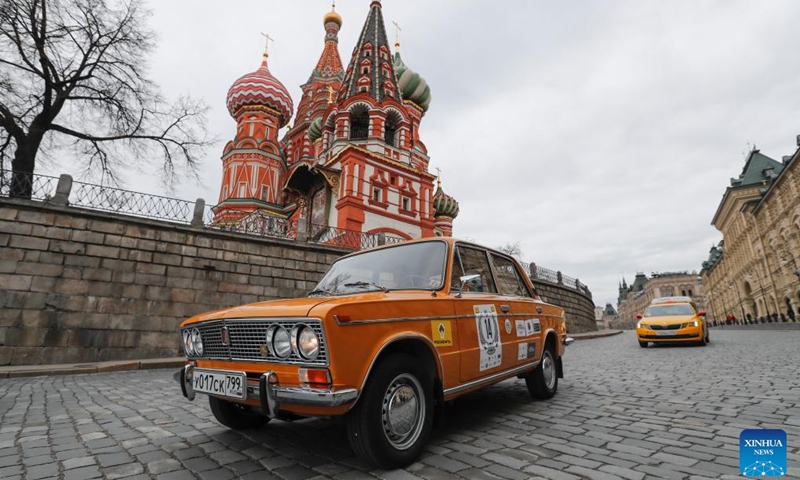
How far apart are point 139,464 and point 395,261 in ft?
8.55

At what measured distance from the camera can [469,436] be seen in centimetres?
337

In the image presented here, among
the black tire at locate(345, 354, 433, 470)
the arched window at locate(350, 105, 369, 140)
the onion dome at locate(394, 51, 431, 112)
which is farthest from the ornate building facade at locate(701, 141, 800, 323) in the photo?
the black tire at locate(345, 354, 433, 470)

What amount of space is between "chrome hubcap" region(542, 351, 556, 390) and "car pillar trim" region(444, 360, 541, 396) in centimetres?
36

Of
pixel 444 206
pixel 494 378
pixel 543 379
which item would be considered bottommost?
pixel 543 379

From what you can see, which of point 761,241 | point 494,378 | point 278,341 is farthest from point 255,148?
point 761,241

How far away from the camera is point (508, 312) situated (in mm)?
4172

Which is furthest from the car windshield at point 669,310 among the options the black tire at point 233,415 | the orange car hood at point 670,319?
the black tire at point 233,415

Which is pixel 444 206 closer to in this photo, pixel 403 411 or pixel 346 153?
pixel 346 153

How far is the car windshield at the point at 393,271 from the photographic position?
138 inches

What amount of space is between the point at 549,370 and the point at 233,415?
3.92 metres

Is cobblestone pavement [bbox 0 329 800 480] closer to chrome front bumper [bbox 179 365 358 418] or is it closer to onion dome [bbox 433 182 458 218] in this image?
chrome front bumper [bbox 179 365 358 418]

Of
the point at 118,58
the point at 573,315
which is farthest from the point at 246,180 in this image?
the point at 573,315

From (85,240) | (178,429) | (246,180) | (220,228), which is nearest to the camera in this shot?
(178,429)

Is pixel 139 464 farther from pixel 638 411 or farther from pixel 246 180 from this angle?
pixel 246 180
